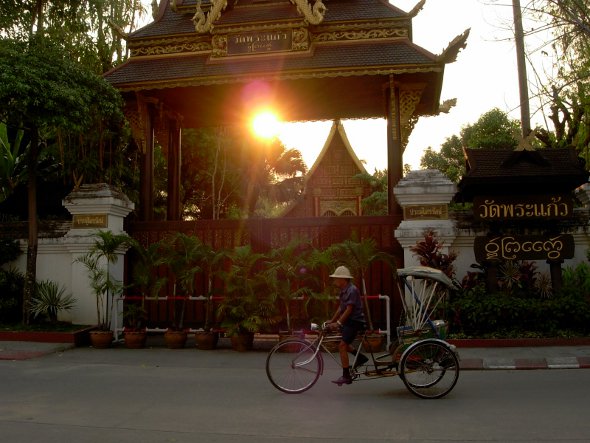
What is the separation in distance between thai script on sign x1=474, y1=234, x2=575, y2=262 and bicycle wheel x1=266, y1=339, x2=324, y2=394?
4.70 m

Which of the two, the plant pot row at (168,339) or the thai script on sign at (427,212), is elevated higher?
the thai script on sign at (427,212)

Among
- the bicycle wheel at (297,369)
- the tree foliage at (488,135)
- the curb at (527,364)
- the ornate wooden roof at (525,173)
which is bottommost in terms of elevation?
the curb at (527,364)

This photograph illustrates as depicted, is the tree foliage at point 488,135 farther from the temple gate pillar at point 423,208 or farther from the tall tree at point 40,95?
the tall tree at point 40,95

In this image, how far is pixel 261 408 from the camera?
19.7 feet

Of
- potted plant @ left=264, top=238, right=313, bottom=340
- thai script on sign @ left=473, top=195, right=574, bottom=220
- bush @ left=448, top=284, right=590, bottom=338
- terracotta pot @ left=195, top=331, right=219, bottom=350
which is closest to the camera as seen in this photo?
bush @ left=448, top=284, right=590, bottom=338

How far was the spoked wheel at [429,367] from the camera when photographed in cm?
648

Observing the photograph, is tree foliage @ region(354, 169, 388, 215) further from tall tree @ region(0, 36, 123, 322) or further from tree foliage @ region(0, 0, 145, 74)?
tall tree @ region(0, 36, 123, 322)

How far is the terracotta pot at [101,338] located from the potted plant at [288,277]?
304 cm

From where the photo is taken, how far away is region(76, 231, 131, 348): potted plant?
10430mm

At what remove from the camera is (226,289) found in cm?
1018

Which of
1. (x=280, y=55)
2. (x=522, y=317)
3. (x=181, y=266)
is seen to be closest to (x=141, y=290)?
(x=181, y=266)

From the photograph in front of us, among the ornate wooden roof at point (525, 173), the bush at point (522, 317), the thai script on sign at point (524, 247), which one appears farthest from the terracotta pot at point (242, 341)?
the ornate wooden roof at point (525, 173)

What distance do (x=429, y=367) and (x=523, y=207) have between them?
4771mm

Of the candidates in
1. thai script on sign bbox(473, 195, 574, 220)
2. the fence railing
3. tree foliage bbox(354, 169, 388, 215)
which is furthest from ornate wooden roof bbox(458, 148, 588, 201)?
tree foliage bbox(354, 169, 388, 215)
